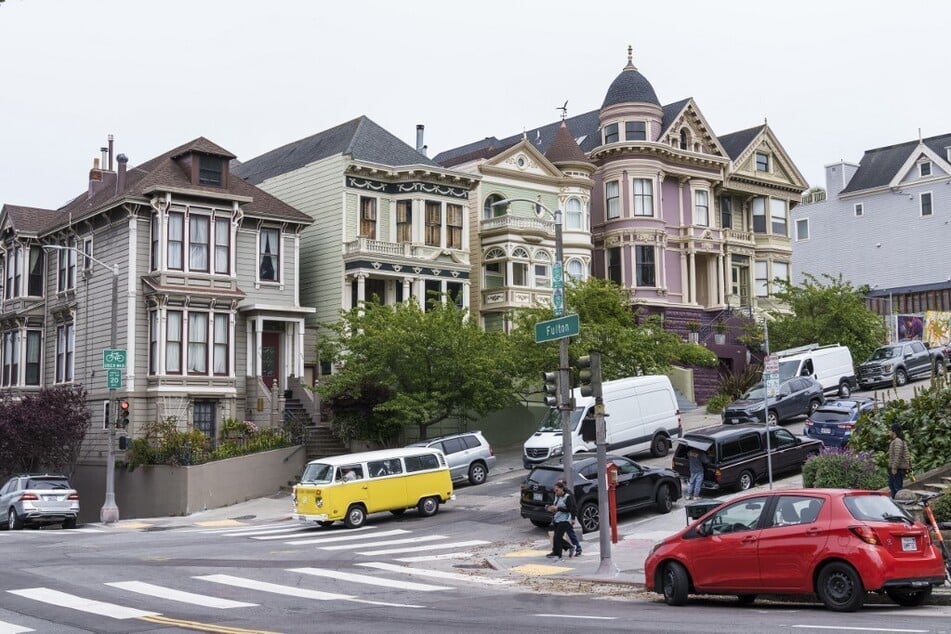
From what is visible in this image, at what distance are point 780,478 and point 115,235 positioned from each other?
2617 cm

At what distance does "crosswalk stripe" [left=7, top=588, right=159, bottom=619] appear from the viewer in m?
14.7

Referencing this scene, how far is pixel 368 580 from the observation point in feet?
63.2

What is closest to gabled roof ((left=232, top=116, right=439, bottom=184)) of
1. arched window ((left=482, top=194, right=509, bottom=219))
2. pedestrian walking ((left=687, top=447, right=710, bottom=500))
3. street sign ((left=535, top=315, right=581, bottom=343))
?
arched window ((left=482, top=194, right=509, bottom=219))

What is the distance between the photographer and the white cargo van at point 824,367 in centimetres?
3953

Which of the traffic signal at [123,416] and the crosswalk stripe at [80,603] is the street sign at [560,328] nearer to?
the crosswalk stripe at [80,603]

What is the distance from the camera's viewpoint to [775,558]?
13992 mm

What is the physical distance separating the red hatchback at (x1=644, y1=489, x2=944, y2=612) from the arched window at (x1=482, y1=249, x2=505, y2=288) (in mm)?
34960

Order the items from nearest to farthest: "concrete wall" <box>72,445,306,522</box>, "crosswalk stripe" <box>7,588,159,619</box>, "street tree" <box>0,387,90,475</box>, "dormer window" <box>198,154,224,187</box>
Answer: "crosswalk stripe" <box>7,588,159,619</box> < "concrete wall" <box>72,445,306,522</box> < "street tree" <box>0,387,90,475</box> < "dormer window" <box>198,154,224,187</box>

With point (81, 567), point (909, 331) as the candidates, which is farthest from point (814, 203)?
point (81, 567)

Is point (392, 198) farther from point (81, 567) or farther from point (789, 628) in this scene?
point (789, 628)

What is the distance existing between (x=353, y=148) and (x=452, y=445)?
1638 cm

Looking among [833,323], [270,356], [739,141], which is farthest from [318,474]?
[739,141]

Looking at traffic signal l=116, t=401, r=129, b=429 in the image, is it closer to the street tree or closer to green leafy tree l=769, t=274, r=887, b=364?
the street tree

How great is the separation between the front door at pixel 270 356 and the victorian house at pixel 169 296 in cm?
5
